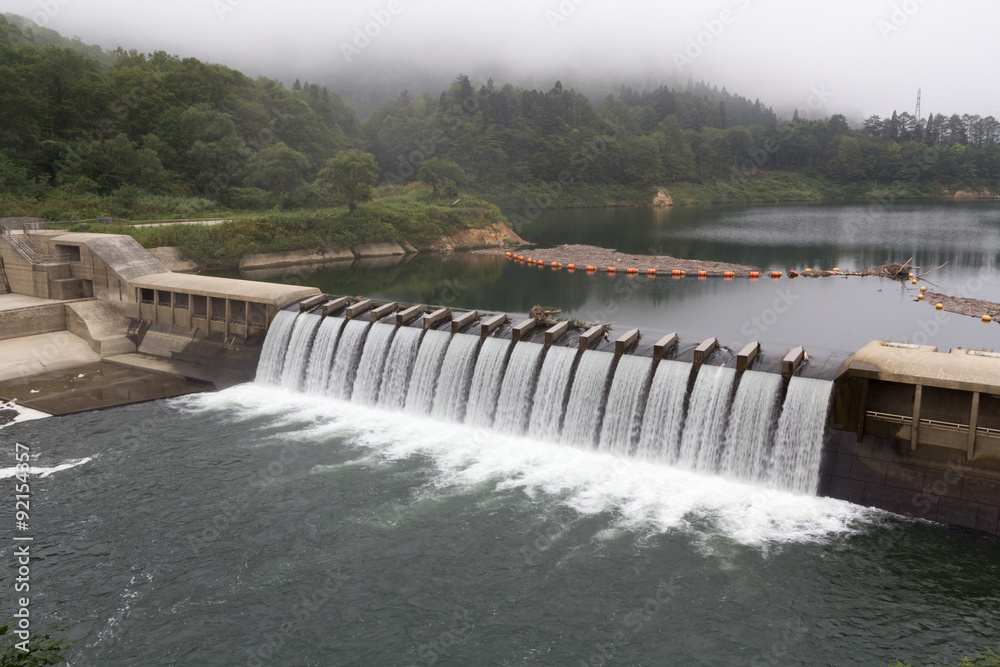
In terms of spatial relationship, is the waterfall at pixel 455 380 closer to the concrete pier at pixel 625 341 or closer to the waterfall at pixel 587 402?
the waterfall at pixel 587 402

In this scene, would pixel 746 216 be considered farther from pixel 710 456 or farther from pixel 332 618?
pixel 332 618

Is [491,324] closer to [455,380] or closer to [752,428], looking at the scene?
[455,380]

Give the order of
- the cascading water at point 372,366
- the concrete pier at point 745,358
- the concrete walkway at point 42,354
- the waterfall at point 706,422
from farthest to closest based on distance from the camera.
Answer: the concrete walkway at point 42,354
the cascading water at point 372,366
the concrete pier at point 745,358
the waterfall at point 706,422

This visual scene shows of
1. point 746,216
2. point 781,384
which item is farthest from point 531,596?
point 746,216

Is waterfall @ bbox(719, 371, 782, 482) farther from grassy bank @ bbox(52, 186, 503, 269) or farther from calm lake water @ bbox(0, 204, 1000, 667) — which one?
grassy bank @ bbox(52, 186, 503, 269)

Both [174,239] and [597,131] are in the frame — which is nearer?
[174,239]

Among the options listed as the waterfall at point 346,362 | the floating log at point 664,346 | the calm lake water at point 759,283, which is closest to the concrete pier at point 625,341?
the floating log at point 664,346

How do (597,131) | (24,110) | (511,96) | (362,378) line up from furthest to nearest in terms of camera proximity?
(597,131) < (511,96) < (24,110) < (362,378)
